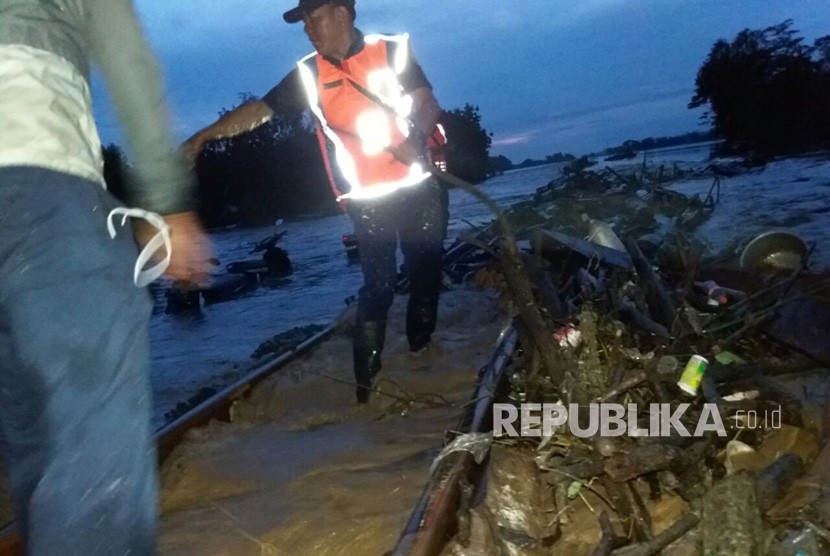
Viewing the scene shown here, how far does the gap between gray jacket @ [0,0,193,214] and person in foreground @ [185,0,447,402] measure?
2.05 m

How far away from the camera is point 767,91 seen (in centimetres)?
3000

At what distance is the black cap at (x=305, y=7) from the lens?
363cm

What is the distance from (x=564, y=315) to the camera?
12.4 feet

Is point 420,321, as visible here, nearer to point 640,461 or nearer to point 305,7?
point 305,7

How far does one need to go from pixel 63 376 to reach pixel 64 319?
105mm

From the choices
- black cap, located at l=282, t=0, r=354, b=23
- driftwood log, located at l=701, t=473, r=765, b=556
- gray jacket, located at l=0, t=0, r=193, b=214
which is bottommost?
driftwood log, located at l=701, t=473, r=765, b=556

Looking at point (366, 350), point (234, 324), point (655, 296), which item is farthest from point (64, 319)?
point (234, 324)

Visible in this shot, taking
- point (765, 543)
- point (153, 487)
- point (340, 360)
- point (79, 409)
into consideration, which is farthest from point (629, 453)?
point (340, 360)

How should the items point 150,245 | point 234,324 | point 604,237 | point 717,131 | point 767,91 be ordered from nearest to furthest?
point 150,245
point 604,237
point 234,324
point 767,91
point 717,131

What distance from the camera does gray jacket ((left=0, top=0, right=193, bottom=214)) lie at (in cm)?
151

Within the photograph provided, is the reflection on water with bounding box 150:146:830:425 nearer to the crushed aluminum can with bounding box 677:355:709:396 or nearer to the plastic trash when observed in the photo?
the plastic trash

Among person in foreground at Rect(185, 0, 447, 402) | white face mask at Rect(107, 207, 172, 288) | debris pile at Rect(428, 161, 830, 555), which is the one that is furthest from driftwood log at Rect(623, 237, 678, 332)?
white face mask at Rect(107, 207, 172, 288)

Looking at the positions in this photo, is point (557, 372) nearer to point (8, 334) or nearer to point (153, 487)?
point (153, 487)

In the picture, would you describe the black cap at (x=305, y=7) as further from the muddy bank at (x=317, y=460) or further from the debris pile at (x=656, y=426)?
the muddy bank at (x=317, y=460)
